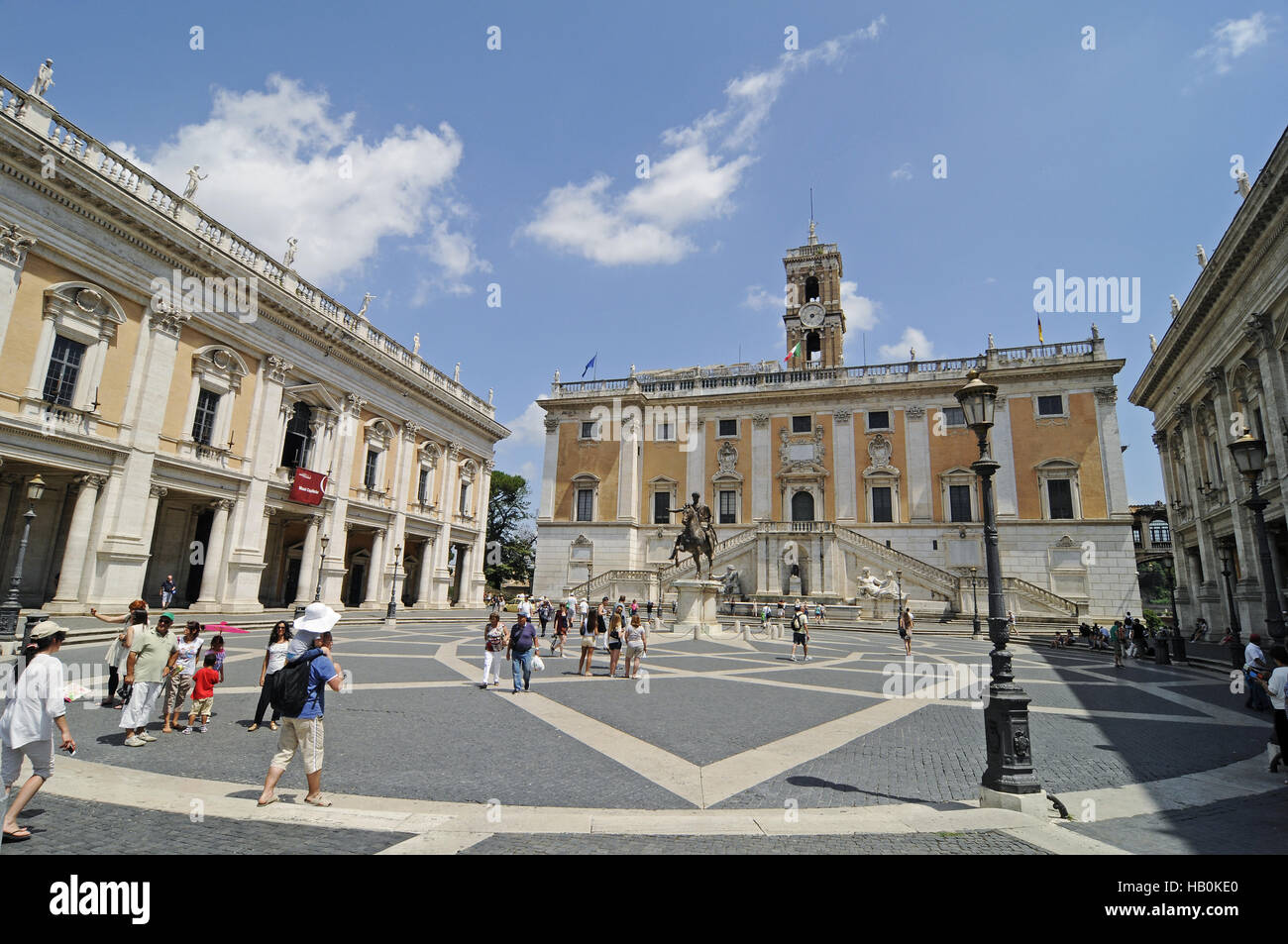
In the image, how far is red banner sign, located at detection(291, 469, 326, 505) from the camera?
1029 inches

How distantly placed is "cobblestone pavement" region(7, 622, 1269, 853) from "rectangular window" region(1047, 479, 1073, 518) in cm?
2294

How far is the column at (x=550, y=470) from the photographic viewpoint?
145 feet

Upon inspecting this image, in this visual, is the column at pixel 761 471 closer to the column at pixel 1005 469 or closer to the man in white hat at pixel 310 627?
the column at pixel 1005 469

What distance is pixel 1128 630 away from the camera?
23.8 meters

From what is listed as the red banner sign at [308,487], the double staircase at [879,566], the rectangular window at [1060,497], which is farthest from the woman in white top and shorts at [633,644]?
the rectangular window at [1060,497]

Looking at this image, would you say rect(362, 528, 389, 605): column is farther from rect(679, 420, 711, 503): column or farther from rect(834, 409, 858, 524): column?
rect(834, 409, 858, 524): column

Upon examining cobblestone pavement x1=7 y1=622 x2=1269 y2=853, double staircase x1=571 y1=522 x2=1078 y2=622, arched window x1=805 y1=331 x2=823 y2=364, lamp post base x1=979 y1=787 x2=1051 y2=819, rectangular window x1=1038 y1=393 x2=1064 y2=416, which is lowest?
cobblestone pavement x1=7 y1=622 x2=1269 y2=853

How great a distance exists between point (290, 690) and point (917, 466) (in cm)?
3851

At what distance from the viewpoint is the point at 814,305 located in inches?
2087

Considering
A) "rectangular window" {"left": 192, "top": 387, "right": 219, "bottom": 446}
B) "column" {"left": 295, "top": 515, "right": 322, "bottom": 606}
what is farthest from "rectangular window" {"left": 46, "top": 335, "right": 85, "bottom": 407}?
"column" {"left": 295, "top": 515, "right": 322, "bottom": 606}

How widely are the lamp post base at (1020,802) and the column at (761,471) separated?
3447cm

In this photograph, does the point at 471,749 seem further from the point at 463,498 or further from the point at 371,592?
the point at 463,498

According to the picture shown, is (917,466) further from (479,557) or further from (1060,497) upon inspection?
(479,557)
